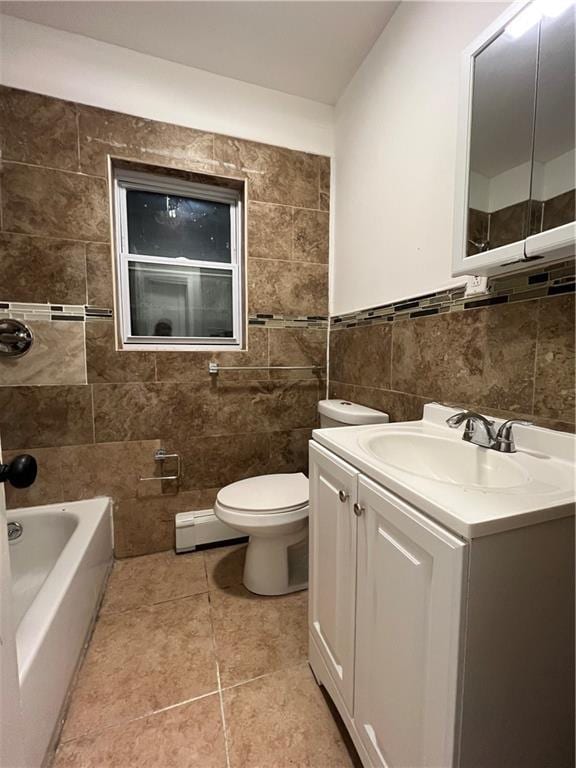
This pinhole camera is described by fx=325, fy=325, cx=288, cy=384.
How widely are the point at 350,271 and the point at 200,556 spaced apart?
177cm

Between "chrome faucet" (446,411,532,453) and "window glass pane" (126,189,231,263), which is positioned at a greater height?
"window glass pane" (126,189,231,263)

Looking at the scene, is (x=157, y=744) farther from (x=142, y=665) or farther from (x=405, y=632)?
(x=405, y=632)

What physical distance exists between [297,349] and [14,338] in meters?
1.39

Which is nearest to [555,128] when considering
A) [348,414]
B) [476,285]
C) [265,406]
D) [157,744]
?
[476,285]

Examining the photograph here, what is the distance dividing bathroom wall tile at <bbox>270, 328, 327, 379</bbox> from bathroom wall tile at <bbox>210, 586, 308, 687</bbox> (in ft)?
3.67

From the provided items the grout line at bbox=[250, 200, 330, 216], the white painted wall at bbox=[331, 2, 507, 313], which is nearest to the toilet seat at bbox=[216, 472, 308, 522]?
the white painted wall at bbox=[331, 2, 507, 313]

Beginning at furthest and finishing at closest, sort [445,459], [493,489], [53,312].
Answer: [53,312]
[445,459]
[493,489]

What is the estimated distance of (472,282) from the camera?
105cm

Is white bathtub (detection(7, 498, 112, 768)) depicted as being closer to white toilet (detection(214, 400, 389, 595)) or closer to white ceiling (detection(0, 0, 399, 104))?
white toilet (detection(214, 400, 389, 595))

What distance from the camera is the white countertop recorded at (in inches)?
20.1

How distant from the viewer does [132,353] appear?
167 cm

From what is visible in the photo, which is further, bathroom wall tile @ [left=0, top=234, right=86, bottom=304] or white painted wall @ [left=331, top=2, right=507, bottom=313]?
bathroom wall tile @ [left=0, top=234, right=86, bottom=304]

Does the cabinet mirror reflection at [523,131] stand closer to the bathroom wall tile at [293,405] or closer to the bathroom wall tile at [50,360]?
the bathroom wall tile at [293,405]

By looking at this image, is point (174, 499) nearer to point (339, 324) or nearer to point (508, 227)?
point (339, 324)
